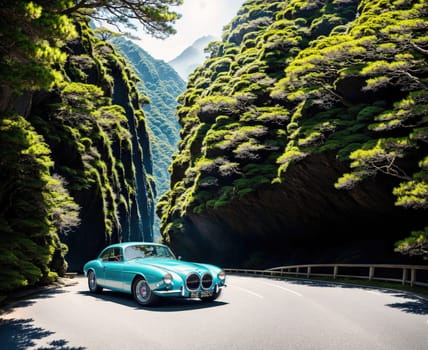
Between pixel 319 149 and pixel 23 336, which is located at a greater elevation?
pixel 319 149

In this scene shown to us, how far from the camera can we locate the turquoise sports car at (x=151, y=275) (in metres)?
8.27

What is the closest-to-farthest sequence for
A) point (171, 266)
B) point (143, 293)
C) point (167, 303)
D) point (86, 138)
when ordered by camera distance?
1. point (143, 293)
2. point (171, 266)
3. point (167, 303)
4. point (86, 138)

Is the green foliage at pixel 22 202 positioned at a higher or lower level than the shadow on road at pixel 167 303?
higher

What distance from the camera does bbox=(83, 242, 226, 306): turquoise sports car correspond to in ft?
27.1

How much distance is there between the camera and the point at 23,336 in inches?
239

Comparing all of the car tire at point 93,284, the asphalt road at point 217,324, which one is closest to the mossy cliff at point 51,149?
the car tire at point 93,284

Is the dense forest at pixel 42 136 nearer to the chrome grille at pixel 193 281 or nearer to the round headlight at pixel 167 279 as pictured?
the round headlight at pixel 167 279

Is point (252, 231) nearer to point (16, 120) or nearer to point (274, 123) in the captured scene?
point (274, 123)

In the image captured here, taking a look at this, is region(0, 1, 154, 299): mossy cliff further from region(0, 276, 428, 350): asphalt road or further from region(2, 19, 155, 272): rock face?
region(0, 276, 428, 350): asphalt road

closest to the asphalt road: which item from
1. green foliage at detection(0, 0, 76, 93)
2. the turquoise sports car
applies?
the turquoise sports car

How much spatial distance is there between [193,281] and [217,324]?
1955mm

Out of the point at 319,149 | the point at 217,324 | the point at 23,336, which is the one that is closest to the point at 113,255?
the point at 23,336

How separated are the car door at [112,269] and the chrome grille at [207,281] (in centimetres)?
207

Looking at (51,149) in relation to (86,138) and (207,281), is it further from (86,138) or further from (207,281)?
(207,281)
